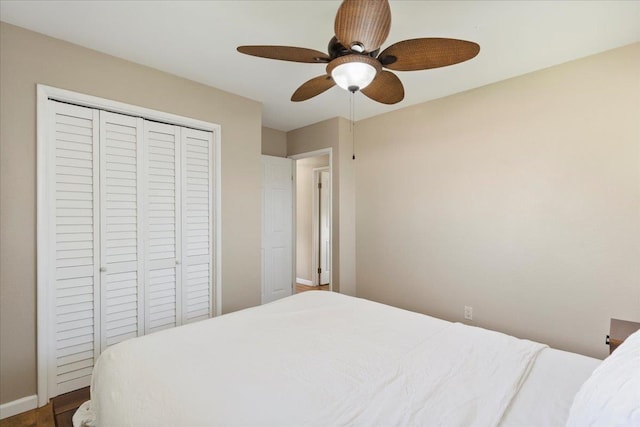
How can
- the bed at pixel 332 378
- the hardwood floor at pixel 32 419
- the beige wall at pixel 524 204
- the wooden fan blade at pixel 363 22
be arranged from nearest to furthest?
the bed at pixel 332 378 → the wooden fan blade at pixel 363 22 → the hardwood floor at pixel 32 419 → the beige wall at pixel 524 204

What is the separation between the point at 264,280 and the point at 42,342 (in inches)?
86.1

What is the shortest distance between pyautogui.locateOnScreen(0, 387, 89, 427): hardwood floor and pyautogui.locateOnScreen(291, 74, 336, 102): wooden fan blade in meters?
2.03

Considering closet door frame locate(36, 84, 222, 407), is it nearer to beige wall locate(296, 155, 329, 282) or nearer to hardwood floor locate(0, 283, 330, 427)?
hardwood floor locate(0, 283, 330, 427)

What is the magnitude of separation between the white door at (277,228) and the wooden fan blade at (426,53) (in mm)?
2594

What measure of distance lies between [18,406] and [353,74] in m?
2.81

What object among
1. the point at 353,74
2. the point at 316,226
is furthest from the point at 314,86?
the point at 316,226

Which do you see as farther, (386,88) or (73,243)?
(73,243)

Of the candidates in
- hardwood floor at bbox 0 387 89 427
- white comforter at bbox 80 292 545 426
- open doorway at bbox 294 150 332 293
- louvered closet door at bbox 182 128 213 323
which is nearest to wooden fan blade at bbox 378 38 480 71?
white comforter at bbox 80 292 545 426

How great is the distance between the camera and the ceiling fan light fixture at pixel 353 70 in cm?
139

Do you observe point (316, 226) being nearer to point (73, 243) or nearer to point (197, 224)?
point (197, 224)

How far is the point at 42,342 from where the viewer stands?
1.96m

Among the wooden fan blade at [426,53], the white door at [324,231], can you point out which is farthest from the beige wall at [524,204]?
the white door at [324,231]

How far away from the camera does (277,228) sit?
4020 mm

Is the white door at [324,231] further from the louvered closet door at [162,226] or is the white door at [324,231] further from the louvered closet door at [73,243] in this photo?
the louvered closet door at [73,243]
